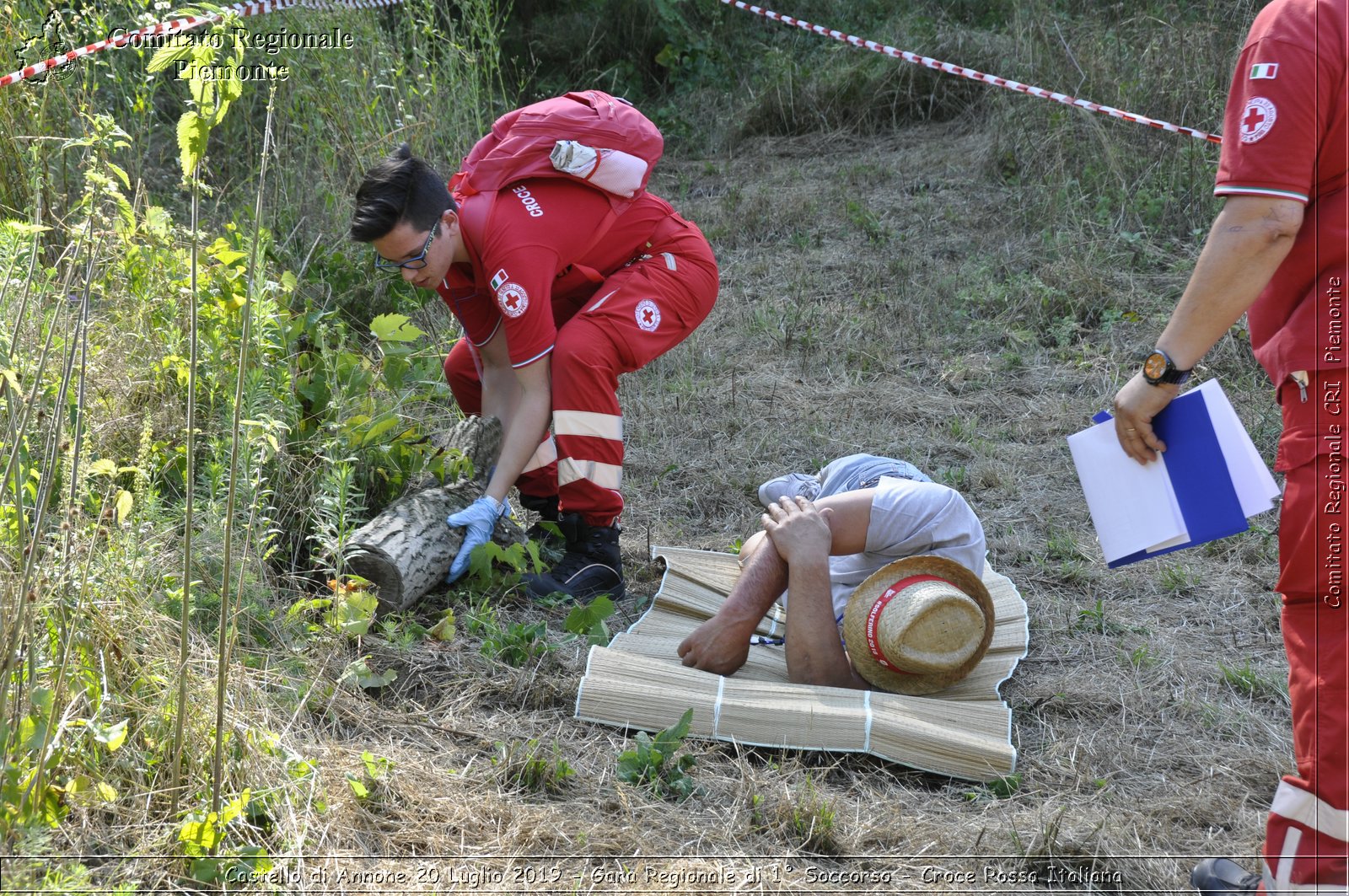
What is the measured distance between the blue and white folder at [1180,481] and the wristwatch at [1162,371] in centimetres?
4

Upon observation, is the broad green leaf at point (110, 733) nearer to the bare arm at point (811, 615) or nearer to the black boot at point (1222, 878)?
the bare arm at point (811, 615)

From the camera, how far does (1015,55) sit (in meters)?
8.16

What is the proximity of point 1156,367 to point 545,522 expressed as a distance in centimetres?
239

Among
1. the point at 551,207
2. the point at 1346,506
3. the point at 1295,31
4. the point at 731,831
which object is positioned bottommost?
the point at 731,831

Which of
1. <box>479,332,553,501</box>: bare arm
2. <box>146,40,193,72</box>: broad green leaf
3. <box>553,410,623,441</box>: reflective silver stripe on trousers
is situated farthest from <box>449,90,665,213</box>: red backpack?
<box>146,40,193,72</box>: broad green leaf

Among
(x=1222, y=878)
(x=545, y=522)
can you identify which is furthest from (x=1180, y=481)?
(x=545, y=522)

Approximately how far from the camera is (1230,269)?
6.08 ft

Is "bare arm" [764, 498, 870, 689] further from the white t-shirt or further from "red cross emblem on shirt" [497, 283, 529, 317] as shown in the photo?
"red cross emblem on shirt" [497, 283, 529, 317]

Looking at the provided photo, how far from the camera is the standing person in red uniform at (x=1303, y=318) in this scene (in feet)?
5.91

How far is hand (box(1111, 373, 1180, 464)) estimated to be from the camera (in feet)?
6.62

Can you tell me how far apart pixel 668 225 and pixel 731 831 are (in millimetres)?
2268

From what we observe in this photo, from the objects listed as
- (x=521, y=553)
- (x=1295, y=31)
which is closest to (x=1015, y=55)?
(x=521, y=553)

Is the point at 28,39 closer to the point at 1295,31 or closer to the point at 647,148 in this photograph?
the point at 647,148

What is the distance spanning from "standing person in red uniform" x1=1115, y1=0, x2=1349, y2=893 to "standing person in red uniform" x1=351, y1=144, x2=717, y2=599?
2065 millimetres
